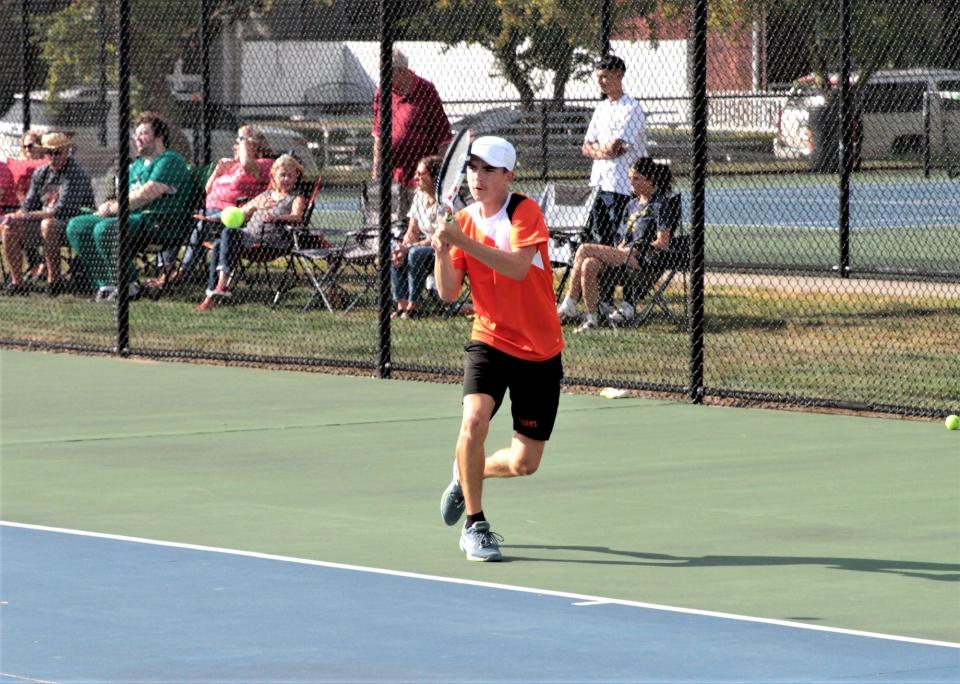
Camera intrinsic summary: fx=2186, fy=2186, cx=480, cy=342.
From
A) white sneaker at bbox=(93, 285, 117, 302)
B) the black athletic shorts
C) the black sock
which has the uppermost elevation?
the black athletic shorts

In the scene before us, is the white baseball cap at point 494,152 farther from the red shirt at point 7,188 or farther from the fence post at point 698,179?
the red shirt at point 7,188

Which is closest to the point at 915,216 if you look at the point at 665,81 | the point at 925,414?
the point at 665,81

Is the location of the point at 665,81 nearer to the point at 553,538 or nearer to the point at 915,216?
the point at 915,216

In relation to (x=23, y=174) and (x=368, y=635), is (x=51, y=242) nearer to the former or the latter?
(x=23, y=174)

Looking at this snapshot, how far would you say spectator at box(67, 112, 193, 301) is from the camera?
18.1 metres

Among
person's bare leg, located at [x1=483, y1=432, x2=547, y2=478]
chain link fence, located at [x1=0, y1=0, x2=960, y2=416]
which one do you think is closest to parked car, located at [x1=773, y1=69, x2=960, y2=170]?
chain link fence, located at [x1=0, y1=0, x2=960, y2=416]

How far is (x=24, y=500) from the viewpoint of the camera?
31.9ft

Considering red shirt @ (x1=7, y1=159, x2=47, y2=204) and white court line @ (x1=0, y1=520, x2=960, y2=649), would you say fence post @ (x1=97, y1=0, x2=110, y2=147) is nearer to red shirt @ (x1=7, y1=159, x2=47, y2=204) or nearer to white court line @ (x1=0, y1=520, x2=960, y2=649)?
red shirt @ (x1=7, y1=159, x2=47, y2=204)

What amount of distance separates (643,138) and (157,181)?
175 inches

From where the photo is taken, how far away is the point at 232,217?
16.8 metres

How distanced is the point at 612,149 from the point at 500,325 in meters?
7.45

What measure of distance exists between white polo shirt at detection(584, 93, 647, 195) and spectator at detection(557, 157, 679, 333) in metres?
0.27

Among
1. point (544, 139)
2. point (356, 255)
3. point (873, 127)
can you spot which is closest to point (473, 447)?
point (356, 255)

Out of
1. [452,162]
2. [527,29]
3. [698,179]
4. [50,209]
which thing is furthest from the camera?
[527,29]
